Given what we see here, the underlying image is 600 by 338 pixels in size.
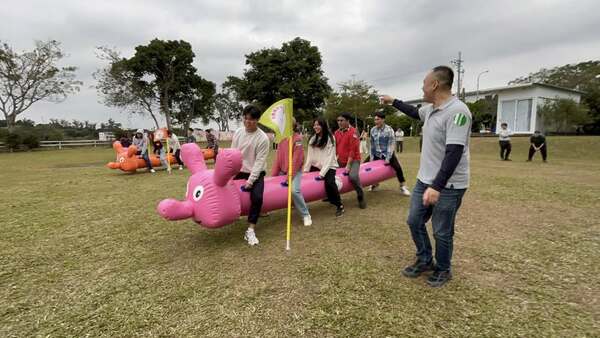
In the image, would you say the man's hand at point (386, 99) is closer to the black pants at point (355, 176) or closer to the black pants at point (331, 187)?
the black pants at point (331, 187)

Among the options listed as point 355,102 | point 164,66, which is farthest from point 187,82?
point 355,102

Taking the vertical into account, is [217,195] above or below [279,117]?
below

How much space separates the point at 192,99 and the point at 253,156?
36.2m

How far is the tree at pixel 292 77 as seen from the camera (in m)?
29.3

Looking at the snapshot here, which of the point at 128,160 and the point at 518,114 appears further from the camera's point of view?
the point at 518,114

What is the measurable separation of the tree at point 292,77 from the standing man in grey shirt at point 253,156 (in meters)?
25.5

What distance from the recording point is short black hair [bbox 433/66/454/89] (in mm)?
2531

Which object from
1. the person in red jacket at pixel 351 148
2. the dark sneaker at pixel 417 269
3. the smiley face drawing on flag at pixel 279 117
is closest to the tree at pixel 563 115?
the person in red jacket at pixel 351 148

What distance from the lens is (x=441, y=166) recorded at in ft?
7.91

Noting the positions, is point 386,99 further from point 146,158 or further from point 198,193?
point 146,158

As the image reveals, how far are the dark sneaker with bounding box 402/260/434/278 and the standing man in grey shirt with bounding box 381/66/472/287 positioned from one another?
0.35 ft

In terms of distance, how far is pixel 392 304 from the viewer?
2.57 meters

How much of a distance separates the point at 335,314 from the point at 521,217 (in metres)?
4.04

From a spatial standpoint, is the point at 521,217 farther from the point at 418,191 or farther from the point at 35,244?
the point at 35,244
